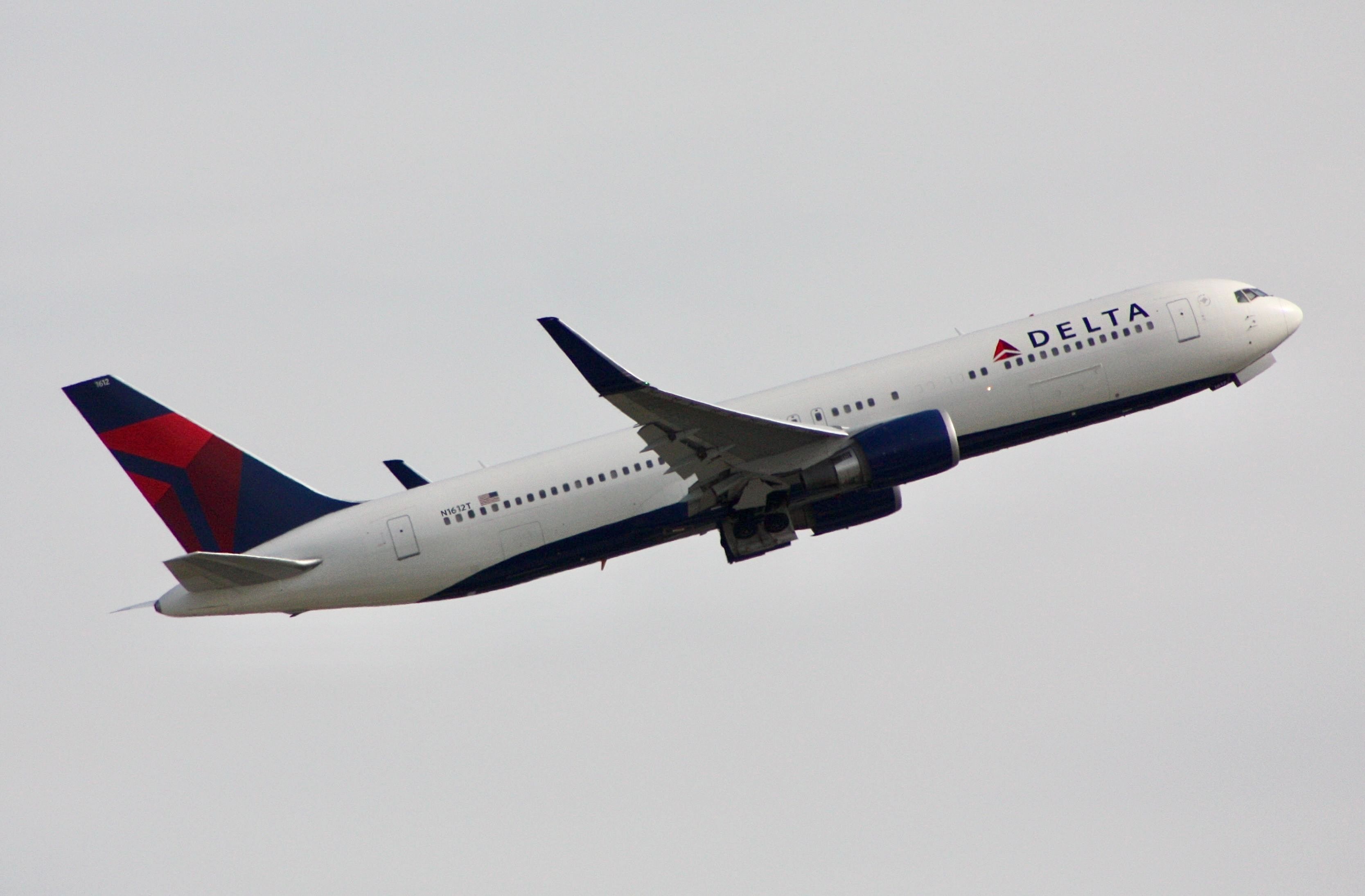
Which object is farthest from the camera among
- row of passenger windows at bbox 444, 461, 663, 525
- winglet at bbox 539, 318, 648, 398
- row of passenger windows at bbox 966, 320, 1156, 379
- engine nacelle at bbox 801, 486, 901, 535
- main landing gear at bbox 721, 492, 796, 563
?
engine nacelle at bbox 801, 486, 901, 535

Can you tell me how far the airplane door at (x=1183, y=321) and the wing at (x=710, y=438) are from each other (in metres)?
11.0

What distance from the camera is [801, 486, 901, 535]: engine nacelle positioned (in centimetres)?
4712

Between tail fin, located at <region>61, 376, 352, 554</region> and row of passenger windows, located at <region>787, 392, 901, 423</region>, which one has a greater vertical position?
tail fin, located at <region>61, 376, 352, 554</region>

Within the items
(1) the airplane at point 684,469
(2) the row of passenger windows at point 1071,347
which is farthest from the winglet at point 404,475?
(2) the row of passenger windows at point 1071,347

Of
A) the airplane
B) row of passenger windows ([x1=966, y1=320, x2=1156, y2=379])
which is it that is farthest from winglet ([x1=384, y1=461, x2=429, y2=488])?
row of passenger windows ([x1=966, y1=320, x2=1156, y2=379])

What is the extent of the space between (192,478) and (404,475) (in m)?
6.85

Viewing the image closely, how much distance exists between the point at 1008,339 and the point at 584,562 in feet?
45.9

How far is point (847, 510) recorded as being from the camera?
47.3 meters

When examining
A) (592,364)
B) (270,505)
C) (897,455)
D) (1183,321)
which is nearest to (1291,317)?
(1183,321)

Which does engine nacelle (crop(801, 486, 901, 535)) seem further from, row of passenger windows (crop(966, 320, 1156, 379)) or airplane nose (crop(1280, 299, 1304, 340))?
airplane nose (crop(1280, 299, 1304, 340))

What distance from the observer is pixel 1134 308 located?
153 ft

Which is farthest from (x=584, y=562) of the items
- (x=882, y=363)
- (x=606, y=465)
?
(x=882, y=363)

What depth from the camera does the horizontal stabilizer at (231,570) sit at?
1672 inches

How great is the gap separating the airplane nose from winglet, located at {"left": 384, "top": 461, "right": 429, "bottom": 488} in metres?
27.2
